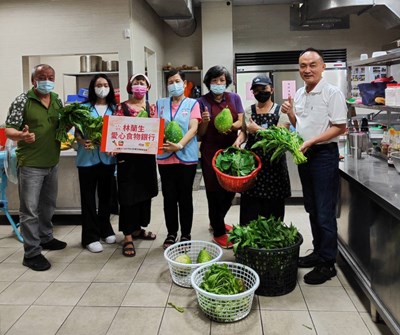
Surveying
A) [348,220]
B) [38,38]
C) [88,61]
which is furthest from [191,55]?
[348,220]

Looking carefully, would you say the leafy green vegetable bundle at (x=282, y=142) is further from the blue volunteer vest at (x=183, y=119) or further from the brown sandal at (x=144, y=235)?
the brown sandal at (x=144, y=235)

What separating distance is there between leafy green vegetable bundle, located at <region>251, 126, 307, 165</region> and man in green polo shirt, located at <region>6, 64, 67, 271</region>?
1649mm

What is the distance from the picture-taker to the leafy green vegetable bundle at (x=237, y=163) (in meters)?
2.71

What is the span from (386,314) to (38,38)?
16.0ft

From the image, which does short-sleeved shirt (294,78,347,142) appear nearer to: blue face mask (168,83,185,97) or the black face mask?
the black face mask

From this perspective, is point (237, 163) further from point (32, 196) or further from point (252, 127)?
point (32, 196)

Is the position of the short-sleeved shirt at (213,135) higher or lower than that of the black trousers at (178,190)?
higher

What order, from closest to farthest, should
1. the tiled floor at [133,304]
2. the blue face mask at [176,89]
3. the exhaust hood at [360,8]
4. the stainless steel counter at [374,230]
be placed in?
the stainless steel counter at [374,230] → the tiled floor at [133,304] → the blue face mask at [176,89] → the exhaust hood at [360,8]

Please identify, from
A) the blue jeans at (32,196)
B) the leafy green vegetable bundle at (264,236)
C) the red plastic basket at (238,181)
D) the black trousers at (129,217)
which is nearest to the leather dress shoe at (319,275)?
the leafy green vegetable bundle at (264,236)

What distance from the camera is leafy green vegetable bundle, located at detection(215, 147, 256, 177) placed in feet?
8.89

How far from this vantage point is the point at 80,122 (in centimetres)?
304

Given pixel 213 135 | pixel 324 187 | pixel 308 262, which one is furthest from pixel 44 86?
pixel 308 262

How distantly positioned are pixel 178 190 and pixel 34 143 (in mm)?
1179

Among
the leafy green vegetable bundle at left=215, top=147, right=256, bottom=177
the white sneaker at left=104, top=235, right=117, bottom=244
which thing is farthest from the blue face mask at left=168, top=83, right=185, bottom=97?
the white sneaker at left=104, top=235, right=117, bottom=244
